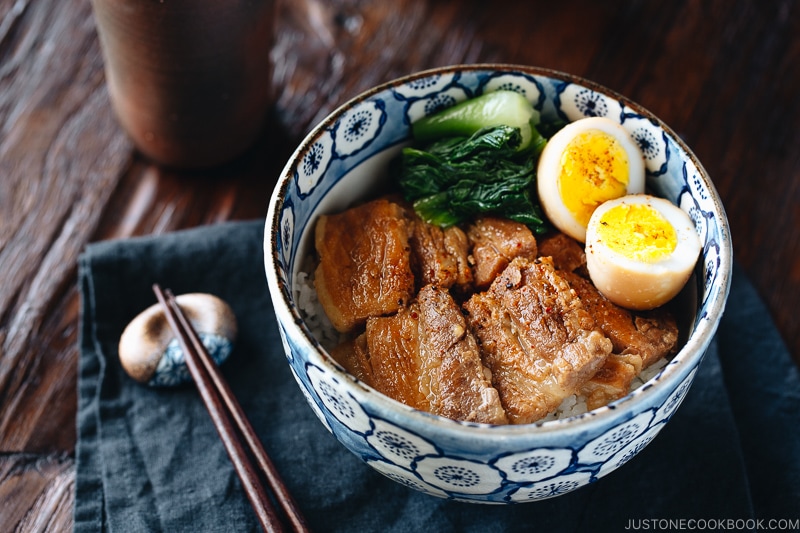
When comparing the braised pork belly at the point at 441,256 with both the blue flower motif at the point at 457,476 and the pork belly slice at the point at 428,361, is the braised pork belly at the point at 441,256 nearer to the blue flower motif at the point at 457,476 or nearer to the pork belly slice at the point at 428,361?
the pork belly slice at the point at 428,361

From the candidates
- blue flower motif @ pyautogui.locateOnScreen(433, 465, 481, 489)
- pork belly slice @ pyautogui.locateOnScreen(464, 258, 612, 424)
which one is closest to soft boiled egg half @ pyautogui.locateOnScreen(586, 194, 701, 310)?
pork belly slice @ pyautogui.locateOnScreen(464, 258, 612, 424)

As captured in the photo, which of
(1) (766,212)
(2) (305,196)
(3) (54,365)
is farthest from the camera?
(1) (766,212)

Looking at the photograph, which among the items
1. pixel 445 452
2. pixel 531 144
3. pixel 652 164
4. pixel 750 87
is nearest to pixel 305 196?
pixel 531 144

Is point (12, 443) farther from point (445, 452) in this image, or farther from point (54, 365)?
point (445, 452)

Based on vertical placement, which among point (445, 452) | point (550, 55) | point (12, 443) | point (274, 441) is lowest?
point (12, 443)

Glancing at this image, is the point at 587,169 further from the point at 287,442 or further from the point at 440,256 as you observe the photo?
the point at 287,442

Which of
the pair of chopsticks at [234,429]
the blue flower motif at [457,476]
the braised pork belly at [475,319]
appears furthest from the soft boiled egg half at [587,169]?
the pair of chopsticks at [234,429]
